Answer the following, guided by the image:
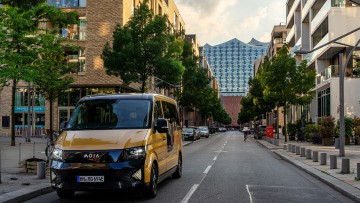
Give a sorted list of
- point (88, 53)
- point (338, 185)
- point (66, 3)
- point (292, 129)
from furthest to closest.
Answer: point (292, 129)
point (66, 3)
point (88, 53)
point (338, 185)

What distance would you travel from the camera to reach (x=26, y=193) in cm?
899

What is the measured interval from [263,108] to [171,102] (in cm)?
5698

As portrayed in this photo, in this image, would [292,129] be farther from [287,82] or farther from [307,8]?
[307,8]

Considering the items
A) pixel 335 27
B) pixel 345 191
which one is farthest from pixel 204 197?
pixel 335 27

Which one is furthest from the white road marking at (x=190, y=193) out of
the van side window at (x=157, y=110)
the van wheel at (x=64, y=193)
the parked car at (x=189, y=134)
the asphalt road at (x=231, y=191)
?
the parked car at (x=189, y=134)

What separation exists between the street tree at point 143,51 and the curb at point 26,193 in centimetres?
2244

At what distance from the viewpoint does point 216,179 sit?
12.5 m

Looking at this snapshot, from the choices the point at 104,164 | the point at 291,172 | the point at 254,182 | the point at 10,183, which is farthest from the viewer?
the point at 291,172

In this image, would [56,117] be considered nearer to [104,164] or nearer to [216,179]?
[216,179]

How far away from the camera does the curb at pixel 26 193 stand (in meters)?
8.40

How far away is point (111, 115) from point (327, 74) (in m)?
34.3

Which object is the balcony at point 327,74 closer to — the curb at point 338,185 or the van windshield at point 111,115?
the curb at point 338,185

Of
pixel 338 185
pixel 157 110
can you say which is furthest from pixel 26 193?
pixel 338 185

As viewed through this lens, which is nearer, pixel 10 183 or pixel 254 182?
pixel 10 183
